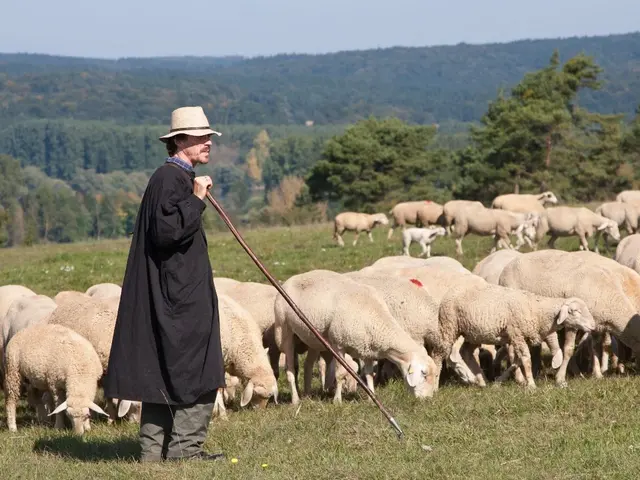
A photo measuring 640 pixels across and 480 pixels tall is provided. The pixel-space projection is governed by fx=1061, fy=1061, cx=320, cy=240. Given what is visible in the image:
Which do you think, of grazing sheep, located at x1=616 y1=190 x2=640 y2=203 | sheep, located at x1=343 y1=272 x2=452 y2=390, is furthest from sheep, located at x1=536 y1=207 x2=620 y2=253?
sheep, located at x1=343 y1=272 x2=452 y2=390

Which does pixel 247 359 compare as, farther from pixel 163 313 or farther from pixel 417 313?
pixel 163 313

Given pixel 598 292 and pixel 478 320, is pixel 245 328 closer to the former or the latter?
pixel 478 320

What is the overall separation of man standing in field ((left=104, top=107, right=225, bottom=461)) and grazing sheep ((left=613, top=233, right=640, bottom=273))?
8.88 meters

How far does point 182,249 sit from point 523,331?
4.95 metres

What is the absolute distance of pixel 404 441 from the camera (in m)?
8.40

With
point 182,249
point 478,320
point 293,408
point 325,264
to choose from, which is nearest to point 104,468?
point 182,249

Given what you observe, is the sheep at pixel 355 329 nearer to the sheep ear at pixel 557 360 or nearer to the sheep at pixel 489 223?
the sheep ear at pixel 557 360

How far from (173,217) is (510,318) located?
5.03 metres

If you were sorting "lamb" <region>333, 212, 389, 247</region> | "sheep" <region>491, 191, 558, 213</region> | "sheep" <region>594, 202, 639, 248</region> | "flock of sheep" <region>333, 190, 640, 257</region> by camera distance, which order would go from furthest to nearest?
"sheep" <region>491, 191, 558, 213</region>, "lamb" <region>333, 212, 389, 247</region>, "sheep" <region>594, 202, 639, 248</region>, "flock of sheep" <region>333, 190, 640, 257</region>

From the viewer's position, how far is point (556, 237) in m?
25.1

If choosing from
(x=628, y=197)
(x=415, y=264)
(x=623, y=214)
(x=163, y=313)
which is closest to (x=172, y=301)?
(x=163, y=313)

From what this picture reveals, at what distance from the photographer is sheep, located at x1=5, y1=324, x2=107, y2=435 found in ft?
33.2

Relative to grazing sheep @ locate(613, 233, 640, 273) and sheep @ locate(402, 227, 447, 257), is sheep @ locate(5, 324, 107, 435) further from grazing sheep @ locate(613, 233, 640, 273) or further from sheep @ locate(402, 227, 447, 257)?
sheep @ locate(402, 227, 447, 257)

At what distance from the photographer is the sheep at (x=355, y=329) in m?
10.9
